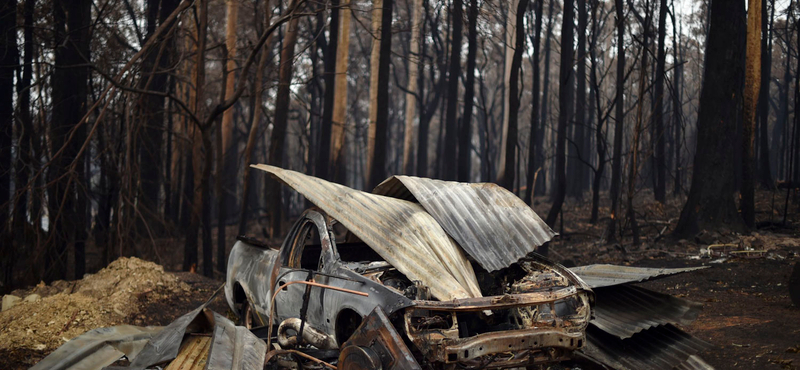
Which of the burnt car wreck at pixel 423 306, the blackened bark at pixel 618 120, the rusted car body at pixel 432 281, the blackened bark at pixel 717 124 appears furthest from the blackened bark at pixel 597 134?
the rusted car body at pixel 432 281

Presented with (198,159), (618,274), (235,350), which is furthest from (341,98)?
(235,350)

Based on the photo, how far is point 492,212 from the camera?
6.29 m

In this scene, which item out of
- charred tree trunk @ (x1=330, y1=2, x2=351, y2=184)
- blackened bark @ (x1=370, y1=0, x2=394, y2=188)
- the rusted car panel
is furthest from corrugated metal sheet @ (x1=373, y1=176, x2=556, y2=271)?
charred tree trunk @ (x1=330, y1=2, x2=351, y2=184)

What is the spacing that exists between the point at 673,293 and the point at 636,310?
357 centimetres

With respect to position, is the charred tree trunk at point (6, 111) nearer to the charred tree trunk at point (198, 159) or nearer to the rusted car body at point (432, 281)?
the charred tree trunk at point (198, 159)

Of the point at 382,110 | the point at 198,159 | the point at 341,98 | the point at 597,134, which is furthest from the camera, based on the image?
the point at 341,98

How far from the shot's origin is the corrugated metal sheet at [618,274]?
6.72m

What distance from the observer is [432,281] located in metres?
5.16

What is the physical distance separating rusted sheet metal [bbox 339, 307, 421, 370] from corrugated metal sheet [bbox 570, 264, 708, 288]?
2839mm

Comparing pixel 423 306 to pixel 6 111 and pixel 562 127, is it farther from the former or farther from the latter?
pixel 562 127

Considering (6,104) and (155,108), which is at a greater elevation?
(155,108)

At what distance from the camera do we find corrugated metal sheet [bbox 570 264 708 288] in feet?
22.1

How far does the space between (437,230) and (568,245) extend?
11.9m

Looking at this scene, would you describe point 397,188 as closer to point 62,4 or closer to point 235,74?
point 62,4
